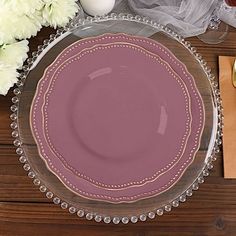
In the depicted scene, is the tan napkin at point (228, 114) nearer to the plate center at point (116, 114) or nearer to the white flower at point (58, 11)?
the plate center at point (116, 114)

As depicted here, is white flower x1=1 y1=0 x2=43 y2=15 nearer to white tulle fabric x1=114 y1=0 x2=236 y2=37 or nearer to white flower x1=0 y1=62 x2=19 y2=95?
white flower x1=0 y1=62 x2=19 y2=95

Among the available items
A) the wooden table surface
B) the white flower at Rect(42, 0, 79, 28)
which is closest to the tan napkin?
the wooden table surface

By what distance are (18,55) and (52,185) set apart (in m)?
0.18

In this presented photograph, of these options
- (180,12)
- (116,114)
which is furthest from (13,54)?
(180,12)

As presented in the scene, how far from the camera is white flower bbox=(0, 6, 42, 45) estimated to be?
67 centimetres

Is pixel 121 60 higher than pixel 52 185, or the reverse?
pixel 121 60

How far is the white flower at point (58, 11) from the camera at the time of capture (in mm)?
708

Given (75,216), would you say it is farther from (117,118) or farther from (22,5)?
(22,5)

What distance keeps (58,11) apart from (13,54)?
84mm

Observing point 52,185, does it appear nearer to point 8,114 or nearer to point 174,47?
point 8,114

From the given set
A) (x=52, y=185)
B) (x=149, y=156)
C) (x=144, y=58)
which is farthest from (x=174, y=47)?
(x=52, y=185)

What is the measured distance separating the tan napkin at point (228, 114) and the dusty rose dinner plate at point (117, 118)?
65 millimetres

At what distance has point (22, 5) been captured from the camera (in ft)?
2.18

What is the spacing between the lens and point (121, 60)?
766mm
